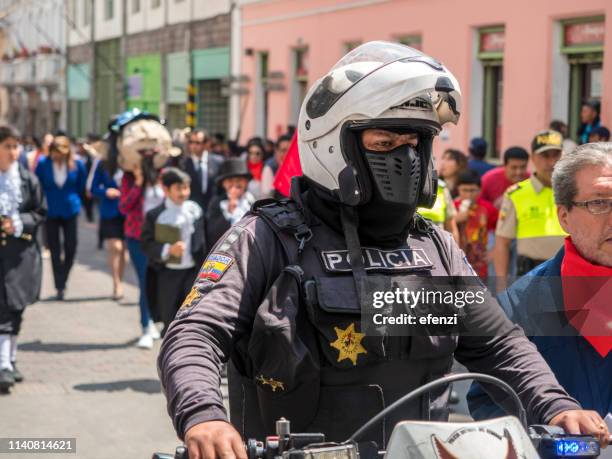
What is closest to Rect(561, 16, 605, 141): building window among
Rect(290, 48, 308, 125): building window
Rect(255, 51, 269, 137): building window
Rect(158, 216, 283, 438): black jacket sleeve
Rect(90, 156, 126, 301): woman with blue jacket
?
Rect(90, 156, 126, 301): woman with blue jacket

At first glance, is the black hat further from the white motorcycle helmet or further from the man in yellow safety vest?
the white motorcycle helmet

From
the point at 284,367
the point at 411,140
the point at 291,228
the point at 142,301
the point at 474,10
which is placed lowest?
the point at 142,301

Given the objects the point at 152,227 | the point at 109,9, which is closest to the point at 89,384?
the point at 152,227

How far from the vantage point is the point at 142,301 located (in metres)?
10.0

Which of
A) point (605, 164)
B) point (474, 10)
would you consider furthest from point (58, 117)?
point (605, 164)

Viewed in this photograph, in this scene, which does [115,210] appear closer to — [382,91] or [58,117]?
[382,91]

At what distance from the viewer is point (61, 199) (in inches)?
526

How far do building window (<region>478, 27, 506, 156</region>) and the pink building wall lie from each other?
175 mm

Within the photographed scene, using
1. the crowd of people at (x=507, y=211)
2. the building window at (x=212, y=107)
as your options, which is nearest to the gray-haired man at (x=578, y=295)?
the crowd of people at (x=507, y=211)

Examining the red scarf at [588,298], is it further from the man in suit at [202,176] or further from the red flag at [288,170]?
the man in suit at [202,176]

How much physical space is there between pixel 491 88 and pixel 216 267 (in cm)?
1440

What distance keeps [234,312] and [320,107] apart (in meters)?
0.64

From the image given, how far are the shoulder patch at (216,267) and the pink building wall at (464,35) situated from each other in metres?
11.3

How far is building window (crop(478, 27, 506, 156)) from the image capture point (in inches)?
653
